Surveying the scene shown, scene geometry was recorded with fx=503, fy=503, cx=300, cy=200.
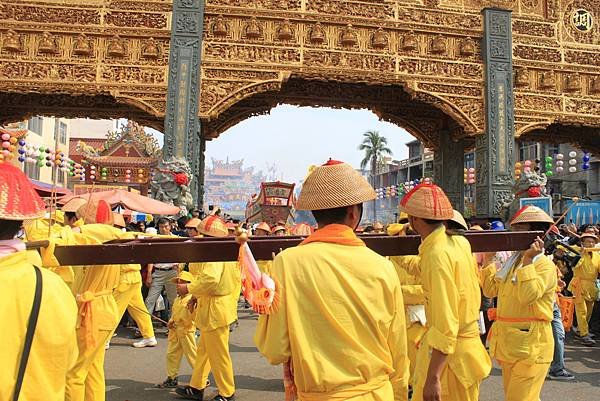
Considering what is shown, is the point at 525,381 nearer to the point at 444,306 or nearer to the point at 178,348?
the point at 444,306

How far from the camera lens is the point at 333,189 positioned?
6.58ft

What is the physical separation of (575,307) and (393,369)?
24.7ft

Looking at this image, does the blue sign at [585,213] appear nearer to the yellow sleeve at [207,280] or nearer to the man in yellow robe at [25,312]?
the yellow sleeve at [207,280]

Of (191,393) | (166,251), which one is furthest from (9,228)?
(191,393)

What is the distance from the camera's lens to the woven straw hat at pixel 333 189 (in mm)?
1993

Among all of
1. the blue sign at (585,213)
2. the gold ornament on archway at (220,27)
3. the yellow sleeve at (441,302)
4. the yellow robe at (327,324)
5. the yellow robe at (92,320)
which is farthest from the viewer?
the blue sign at (585,213)

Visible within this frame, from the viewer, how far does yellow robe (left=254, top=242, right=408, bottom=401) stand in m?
1.92

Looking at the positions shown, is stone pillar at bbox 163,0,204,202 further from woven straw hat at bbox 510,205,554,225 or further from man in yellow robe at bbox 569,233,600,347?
woven straw hat at bbox 510,205,554,225

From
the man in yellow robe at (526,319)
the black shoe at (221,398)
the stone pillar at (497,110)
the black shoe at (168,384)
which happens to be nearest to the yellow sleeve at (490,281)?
the man in yellow robe at (526,319)

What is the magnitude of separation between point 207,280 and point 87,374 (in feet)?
4.25

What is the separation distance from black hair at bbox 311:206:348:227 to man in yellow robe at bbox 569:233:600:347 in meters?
7.15

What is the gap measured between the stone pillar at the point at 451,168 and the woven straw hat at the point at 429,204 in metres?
12.5

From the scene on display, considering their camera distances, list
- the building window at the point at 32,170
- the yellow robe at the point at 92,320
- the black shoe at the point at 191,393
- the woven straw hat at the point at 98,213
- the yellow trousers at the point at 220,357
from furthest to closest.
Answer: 1. the building window at the point at 32,170
2. the black shoe at the point at 191,393
3. the yellow trousers at the point at 220,357
4. the woven straw hat at the point at 98,213
5. the yellow robe at the point at 92,320

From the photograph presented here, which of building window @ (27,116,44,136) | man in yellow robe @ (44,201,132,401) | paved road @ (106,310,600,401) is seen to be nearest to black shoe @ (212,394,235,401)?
paved road @ (106,310,600,401)
